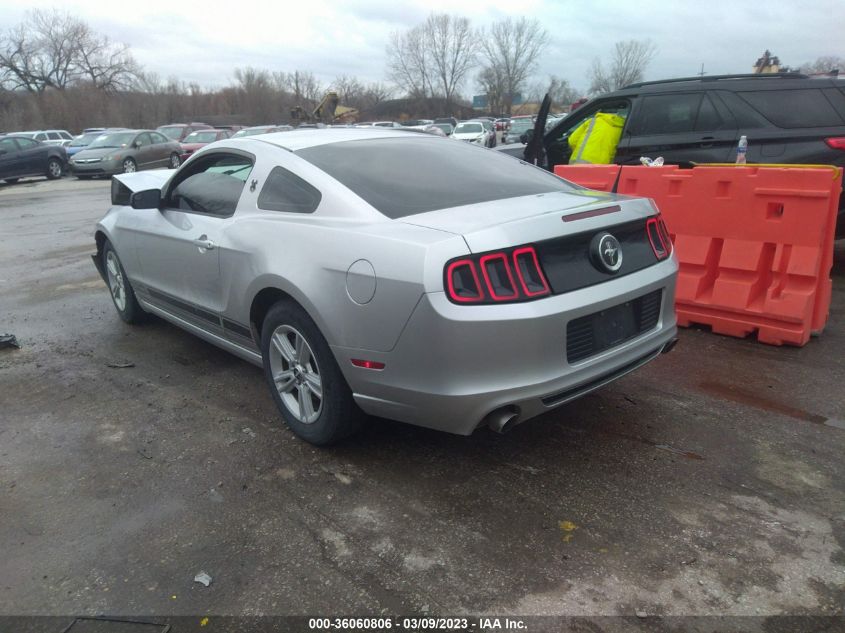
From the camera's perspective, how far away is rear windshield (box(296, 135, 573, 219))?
313 cm

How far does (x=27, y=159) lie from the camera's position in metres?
22.1

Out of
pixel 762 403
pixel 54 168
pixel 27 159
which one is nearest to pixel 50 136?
pixel 54 168

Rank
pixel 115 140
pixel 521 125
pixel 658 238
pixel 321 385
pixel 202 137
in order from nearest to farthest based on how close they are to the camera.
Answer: pixel 321 385
pixel 658 238
pixel 115 140
pixel 202 137
pixel 521 125

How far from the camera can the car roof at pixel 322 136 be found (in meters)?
3.69

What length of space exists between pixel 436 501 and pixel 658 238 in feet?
5.74

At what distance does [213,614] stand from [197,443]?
136cm

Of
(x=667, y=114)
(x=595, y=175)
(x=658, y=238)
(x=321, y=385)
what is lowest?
(x=321, y=385)

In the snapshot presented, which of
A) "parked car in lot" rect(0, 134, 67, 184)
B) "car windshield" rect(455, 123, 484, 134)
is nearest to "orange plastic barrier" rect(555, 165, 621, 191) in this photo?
"parked car in lot" rect(0, 134, 67, 184)

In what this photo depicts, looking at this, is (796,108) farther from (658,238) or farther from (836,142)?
(658,238)

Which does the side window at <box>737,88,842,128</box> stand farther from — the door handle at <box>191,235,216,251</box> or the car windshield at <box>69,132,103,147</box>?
the car windshield at <box>69,132,103,147</box>

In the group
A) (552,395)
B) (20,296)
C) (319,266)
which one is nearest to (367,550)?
(552,395)

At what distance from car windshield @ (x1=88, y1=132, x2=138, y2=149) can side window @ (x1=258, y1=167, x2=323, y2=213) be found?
67.9ft

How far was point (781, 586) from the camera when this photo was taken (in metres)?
2.24

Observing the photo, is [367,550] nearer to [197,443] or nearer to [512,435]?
[512,435]
